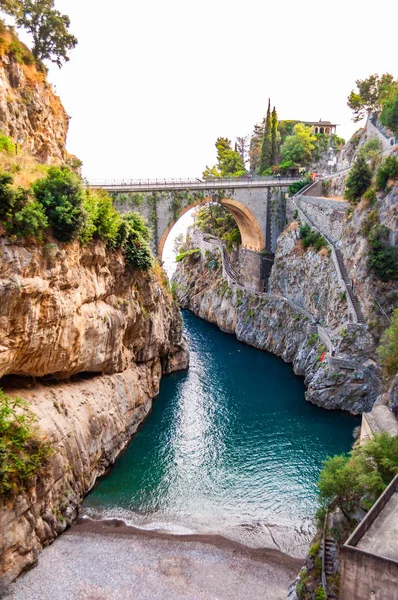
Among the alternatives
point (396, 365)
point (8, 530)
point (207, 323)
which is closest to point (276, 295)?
point (207, 323)

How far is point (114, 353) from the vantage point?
1131 inches

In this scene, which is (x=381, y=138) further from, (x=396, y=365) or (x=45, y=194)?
(x=45, y=194)

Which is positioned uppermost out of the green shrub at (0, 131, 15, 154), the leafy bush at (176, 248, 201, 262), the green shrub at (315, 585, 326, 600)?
the green shrub at (0, 131, 15, 154)

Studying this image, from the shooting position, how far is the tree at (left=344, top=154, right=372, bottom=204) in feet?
128

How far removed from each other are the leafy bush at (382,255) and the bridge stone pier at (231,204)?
18.8m

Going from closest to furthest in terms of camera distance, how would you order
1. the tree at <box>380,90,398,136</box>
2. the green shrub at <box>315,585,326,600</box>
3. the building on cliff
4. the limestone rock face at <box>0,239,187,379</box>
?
the building on cliff → the green shrub at <box>315,585,326,600</box> → the limestone rock face at <box>0,239,187,379</box> → the tree at <box>380,90,398,136</box>

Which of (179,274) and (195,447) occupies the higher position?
(179,274)

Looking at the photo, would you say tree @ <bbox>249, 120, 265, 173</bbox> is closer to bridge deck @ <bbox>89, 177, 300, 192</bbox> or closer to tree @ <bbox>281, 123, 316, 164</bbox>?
tree @ <bbox>281, 123, 316, 164</bbox>

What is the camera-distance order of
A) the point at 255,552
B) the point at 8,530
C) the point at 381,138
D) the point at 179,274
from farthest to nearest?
the point at 179,274 < the point at 381,138 < the point at 255,552 < the point at 8,530

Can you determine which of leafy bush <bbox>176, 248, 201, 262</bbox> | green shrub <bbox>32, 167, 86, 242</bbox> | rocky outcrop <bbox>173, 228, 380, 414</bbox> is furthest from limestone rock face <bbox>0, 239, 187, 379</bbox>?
leafy bush <bbox>176, 248, 201, 262</bbox>

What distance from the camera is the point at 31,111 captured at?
2645cm

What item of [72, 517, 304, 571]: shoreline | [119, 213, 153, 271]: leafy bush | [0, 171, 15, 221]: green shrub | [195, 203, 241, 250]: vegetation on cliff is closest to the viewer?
[0, 171, 15, 221]: green shrub

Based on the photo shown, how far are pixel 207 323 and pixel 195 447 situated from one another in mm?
27282

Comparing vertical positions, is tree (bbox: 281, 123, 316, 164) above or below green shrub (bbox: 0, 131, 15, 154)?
above
